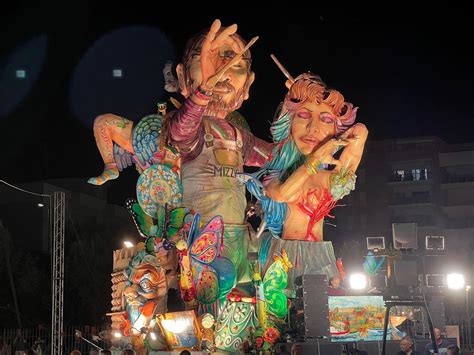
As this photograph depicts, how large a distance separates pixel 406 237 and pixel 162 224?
4.37 m

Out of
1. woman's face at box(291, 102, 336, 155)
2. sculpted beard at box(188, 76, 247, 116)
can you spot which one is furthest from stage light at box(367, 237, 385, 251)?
sculpted beard at box(188, 76, 247, 116)

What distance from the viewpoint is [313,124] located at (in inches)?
608

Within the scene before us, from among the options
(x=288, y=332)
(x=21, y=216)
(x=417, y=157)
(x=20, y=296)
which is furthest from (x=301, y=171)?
(x=417, y=157)

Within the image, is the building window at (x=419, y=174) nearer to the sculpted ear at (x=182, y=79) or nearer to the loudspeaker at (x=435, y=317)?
the loudspeaker at (x=435, y=317)

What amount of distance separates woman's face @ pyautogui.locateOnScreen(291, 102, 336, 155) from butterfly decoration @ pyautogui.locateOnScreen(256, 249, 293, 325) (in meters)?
2.12

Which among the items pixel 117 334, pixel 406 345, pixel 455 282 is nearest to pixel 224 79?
pixel 117 334

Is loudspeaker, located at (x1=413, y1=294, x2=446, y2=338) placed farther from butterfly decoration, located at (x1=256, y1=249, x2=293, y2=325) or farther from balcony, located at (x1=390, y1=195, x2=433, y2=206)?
balcony, located at (x1=390, y1=195, x2=433, y2=206)

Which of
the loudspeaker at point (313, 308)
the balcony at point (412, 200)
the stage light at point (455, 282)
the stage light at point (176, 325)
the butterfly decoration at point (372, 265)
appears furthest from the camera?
the balcony at point (412, 200)

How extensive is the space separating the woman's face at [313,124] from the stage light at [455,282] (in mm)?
3858

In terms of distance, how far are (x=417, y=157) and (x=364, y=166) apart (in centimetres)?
248

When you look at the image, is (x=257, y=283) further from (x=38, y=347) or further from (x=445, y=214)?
(x=445, y=214)

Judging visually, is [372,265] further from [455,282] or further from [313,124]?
[455,282]

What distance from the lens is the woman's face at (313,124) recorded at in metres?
15.5

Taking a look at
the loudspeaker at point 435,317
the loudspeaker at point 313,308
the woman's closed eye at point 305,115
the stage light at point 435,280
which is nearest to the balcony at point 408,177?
the loudspeaker at point 435,317
